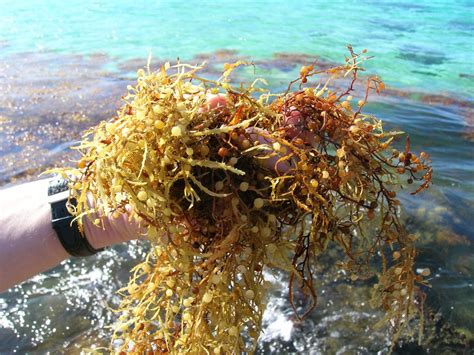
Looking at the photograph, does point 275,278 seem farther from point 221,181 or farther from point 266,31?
point 266,31

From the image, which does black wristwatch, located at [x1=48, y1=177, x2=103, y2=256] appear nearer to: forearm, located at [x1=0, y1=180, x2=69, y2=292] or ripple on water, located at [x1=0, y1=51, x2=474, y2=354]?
forearm, located at [x1=0, y1=180, x2=69, y2=292]

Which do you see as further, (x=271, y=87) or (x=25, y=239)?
(x=271, y=87)

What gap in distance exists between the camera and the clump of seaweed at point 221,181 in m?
1.42

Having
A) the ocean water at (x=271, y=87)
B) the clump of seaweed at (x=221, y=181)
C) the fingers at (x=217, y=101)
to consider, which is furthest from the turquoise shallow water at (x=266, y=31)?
the fingers at (x=217, y=101)

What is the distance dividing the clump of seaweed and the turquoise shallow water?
352 inches

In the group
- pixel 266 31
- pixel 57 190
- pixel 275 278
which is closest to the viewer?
pixel 275 278

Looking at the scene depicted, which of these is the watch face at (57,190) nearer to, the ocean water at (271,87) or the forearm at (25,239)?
the forearm at (25,239)

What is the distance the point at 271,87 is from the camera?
29.3 ft

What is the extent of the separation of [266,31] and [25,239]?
13904 mm

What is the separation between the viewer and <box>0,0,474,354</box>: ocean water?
3365 millimetres

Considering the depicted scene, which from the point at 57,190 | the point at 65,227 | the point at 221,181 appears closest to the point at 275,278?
the point at 221,181

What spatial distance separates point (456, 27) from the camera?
53.3ft

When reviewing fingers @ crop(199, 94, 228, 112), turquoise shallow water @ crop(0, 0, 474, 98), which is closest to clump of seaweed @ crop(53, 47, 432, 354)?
fingers @ crop(199, 94, 228, 112)

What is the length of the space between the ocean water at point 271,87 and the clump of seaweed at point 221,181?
0.38 meters
